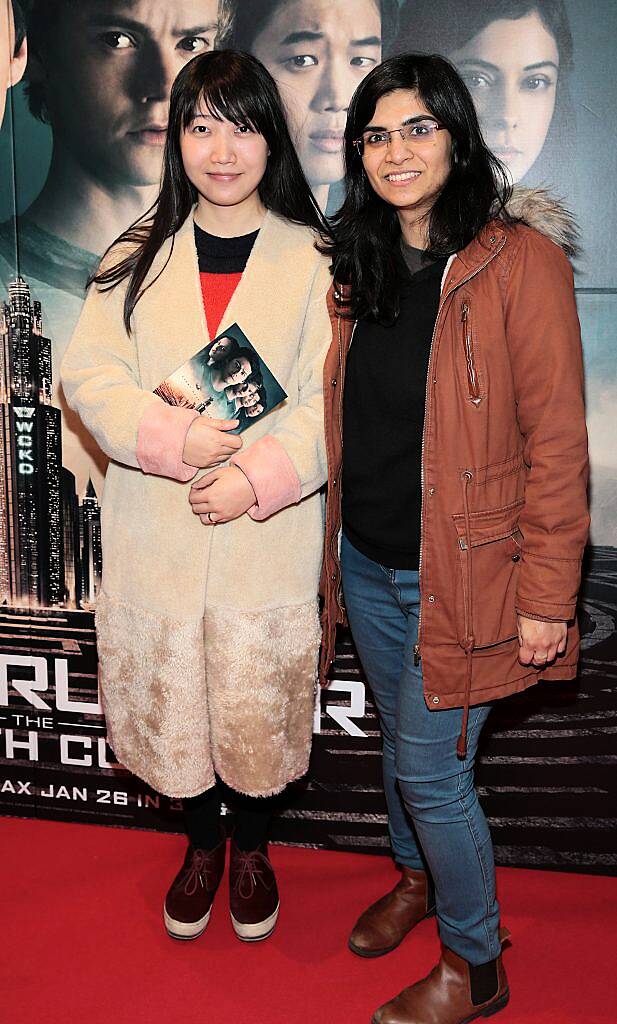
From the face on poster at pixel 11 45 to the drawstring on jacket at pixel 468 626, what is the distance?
1.61m

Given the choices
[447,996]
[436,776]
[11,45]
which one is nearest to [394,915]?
[447,996]

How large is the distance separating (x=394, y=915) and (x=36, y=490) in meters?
1.38

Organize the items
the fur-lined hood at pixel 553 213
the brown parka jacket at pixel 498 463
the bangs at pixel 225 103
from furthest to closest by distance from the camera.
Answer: the fur-lined hood at pixel 553 213 → the bangs at pixel 225 103 → the brown parka jacket at pixel 498 463

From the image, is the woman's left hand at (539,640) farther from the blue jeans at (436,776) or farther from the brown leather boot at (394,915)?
the brown leather boot at (394,915)

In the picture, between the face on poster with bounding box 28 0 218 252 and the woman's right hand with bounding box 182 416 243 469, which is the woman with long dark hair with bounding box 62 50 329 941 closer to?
the woman's right hand with bounding box 182 416 243 469

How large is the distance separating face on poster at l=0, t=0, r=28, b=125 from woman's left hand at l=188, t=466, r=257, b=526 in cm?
125

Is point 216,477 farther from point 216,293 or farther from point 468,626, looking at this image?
point 468,626

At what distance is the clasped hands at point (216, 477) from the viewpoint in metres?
1.80

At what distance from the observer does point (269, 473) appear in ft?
5.86

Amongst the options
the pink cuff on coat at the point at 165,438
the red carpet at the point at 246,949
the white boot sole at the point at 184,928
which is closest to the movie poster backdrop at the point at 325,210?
the red carpet at the point at 246,949

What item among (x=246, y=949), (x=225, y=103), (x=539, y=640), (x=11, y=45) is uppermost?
(x=11, y=45)

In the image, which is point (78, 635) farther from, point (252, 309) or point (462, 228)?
point (462, 228)

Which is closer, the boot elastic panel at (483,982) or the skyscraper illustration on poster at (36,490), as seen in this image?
the boot elastic panel at (483,982)

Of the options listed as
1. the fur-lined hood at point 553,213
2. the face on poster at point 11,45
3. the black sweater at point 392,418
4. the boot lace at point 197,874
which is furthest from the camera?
the face on poster at point 11,45
